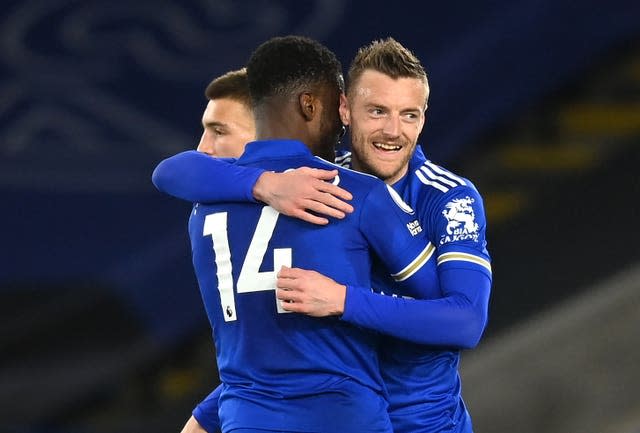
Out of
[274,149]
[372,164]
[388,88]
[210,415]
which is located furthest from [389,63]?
[210,415]

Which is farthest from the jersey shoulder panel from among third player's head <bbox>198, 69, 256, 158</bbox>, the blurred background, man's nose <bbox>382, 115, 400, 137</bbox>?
the blurred background

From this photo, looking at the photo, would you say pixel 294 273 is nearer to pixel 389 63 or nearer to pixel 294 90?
pixel 294 90

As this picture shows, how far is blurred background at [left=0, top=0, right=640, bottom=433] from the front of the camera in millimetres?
5918

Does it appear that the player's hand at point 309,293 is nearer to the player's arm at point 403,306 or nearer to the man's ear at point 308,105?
the player's arm at point 403,306

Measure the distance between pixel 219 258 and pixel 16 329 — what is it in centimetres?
370

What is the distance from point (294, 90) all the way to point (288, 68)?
0.15 ft

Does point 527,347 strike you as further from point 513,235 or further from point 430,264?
point 430,264

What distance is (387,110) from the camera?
270 centimetres

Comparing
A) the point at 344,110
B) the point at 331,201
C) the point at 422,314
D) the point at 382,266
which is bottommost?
the point at 422,314

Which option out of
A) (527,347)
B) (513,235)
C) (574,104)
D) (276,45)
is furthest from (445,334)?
(574,104)

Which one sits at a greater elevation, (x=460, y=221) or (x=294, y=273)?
(x=460, y=221)

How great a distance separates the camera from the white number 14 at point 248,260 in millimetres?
2500

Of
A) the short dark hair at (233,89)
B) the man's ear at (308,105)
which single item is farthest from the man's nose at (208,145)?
the man's ear at (308,105)

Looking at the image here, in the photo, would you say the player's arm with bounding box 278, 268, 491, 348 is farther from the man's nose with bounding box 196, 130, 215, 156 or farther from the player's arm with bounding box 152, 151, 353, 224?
Answer: the man's nose with bounding box 196, 130, 215, 156
